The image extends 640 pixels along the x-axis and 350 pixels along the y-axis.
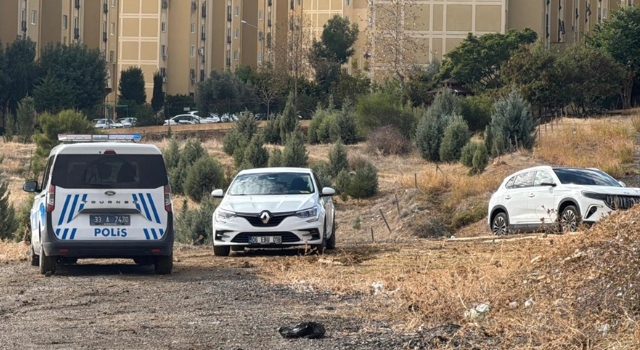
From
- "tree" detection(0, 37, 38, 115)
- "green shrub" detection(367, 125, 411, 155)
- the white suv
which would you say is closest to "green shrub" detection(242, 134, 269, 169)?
"green shrub" detection(367, 125, 411, 155)

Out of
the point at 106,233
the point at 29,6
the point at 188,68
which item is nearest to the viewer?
the point at 106,233

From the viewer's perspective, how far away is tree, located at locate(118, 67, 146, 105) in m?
98.1

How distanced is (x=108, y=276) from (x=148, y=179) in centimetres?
143

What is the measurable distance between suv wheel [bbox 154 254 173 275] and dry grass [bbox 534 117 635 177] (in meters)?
22.2

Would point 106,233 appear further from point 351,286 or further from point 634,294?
point 634,294

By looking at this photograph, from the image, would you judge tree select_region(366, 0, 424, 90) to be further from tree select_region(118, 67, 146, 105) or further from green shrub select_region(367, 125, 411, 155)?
tree select_region(118, 67, 146, 105)

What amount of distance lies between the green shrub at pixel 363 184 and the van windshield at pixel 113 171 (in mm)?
26515

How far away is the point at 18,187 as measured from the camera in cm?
5209

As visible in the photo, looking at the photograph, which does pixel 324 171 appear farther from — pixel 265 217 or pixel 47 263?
pixel 47 263

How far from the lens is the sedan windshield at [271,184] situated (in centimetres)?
2059

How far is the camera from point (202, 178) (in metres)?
46.4

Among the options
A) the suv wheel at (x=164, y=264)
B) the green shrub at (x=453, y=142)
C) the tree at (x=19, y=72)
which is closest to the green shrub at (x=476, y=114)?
the green shrub at (x=453, y=142)

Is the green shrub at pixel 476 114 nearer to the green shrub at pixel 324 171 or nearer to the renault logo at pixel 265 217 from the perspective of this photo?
the green shrub at pixel 324 171

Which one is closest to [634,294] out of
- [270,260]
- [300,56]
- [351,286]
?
[351,286]
